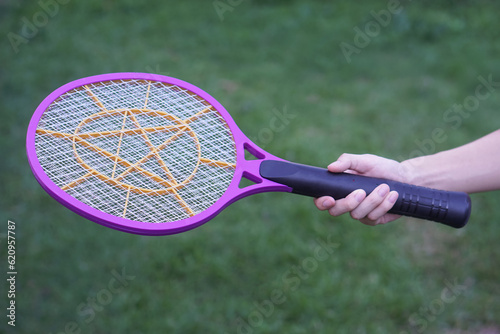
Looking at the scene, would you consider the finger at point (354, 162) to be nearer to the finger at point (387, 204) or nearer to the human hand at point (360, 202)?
the human hand at point (360, 202)

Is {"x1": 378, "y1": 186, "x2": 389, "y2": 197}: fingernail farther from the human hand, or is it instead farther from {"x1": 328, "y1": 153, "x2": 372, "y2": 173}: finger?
{"x1": 328, "y1": 153, "x2": 372, "y2": 173}: finger

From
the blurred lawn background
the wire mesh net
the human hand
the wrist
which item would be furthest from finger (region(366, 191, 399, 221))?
the blurred lawn background

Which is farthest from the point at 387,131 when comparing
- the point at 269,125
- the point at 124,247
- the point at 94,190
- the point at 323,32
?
the point at 94,190

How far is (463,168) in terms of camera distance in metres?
2.14

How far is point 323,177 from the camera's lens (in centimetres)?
190

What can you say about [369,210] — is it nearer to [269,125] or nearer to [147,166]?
[147,166]

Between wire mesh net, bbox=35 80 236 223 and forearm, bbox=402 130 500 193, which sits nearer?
wire mesh net, bbox=35 80 236 223

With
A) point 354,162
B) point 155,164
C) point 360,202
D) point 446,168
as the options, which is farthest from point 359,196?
point 155,164

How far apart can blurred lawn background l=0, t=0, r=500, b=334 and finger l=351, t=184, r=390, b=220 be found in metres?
1.26

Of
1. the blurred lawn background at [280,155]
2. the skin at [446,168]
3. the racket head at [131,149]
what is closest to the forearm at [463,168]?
the skin at [446,168]

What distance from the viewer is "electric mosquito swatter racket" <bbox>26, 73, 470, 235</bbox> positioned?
1.84 metres

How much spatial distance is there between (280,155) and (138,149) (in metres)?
1.96

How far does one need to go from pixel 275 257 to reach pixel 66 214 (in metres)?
1.36

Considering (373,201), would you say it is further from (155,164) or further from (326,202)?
(155,164)
